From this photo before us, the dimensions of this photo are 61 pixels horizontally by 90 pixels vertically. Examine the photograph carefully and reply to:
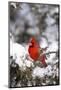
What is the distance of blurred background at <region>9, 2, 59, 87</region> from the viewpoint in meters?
2.36

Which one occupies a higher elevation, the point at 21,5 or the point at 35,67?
the point at 21,5

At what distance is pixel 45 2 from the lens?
2451mm

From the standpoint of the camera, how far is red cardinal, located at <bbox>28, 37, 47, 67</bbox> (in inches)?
94.7

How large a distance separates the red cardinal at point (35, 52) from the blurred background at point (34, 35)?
4 cm

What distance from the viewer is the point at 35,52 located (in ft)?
7.93

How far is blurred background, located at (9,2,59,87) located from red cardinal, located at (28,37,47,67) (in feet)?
0.14

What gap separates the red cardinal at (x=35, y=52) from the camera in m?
2.41

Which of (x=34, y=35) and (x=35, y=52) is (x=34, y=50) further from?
(x=34, y=35)

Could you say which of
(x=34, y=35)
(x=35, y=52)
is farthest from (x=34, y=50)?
(x=34, y=35)

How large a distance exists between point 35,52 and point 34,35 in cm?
17

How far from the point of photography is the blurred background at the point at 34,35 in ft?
7.75

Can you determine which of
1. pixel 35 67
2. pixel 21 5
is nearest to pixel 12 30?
pixel 21 5

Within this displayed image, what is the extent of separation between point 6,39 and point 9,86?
1.54ft

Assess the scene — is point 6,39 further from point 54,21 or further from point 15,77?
point 54,21
